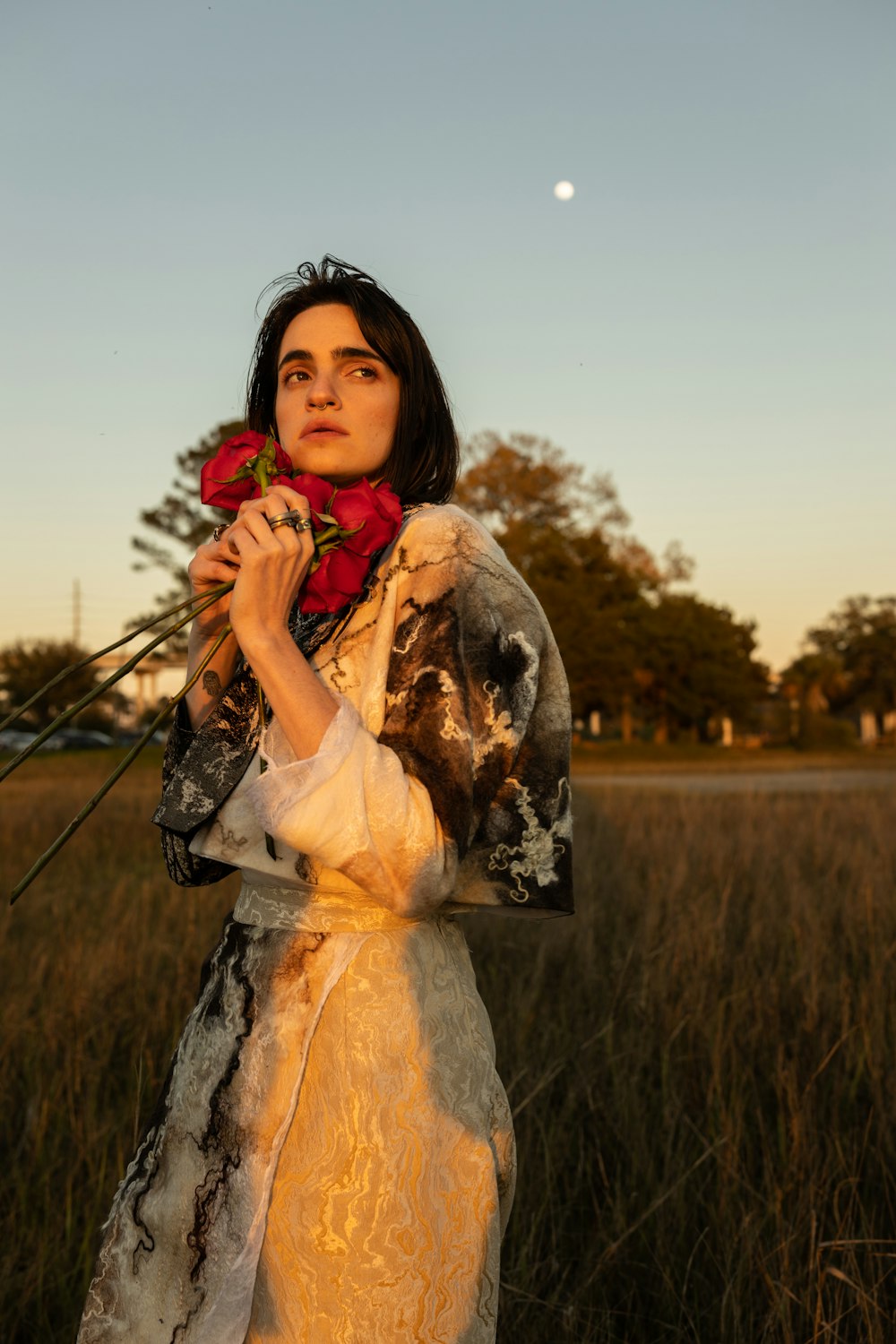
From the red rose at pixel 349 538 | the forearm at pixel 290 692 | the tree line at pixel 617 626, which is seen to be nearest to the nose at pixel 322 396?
the red rose at pixel 349 538

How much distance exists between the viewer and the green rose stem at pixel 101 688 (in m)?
1.09

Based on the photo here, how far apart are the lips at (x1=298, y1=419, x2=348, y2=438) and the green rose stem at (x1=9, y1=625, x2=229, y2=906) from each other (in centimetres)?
30

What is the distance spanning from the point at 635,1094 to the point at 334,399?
2.34 m

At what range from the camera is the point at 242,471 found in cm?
132

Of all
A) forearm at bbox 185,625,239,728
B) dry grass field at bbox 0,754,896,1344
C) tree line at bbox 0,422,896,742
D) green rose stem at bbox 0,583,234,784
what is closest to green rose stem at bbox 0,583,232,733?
green rose stem at bbox 0,583,234,784

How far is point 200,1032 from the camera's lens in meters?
1.39

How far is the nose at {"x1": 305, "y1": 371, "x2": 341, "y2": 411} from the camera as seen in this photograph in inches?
58.6

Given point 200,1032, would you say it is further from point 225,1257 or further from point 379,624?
point 379,624

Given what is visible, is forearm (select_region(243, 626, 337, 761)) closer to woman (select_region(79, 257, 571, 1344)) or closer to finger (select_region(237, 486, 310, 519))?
woman (select_region(79, 257, 571, 1344))

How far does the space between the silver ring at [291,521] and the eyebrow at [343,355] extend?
1.46 feet

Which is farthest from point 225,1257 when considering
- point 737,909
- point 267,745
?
point 737,909

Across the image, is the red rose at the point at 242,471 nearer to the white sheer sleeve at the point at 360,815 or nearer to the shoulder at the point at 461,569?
the shoulder at the point at 461,569

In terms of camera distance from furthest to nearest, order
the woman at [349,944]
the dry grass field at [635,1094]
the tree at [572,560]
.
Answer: the tree at [572,560] < the dry grass field at [635,1094] < the woman at [349,944]

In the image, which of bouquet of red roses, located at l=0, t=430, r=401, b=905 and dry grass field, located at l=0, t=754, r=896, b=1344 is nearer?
bouquet of red roses, located at l=0, t=430, r=401, b=905
